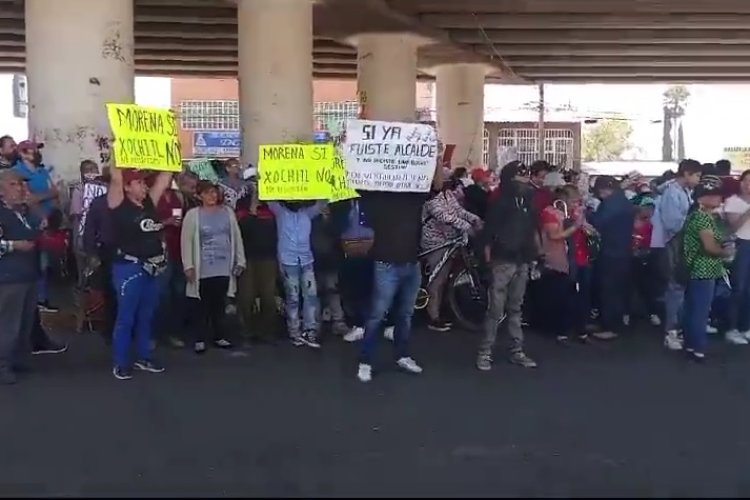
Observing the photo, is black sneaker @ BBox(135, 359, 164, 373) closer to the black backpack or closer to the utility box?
the black backpack

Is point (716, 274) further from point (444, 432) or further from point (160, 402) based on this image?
point (160, 402)

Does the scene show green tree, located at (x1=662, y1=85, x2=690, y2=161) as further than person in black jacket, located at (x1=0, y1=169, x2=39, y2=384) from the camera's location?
Yes

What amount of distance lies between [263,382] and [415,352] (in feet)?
6.43

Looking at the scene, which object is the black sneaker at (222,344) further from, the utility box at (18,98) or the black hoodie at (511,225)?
the utility box at (18,98)

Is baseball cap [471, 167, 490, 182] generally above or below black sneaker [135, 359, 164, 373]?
above

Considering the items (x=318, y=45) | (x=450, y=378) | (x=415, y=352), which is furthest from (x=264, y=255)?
(x=318, y=45)

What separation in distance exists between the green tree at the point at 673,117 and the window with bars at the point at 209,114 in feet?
130

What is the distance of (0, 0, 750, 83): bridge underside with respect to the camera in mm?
24344

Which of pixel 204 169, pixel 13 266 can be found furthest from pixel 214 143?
pixel 13 266

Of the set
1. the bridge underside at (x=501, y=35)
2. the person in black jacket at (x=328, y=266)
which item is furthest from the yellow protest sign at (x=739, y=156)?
the person in black jacket at (x=328, y=266)

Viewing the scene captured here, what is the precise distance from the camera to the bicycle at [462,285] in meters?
11.4

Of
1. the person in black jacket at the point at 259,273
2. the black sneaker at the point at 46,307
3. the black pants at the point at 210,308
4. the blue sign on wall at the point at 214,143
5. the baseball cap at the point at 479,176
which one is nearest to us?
the black pants at the point at 210,308

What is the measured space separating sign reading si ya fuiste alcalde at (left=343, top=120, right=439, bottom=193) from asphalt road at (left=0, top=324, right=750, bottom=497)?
5.69 ft

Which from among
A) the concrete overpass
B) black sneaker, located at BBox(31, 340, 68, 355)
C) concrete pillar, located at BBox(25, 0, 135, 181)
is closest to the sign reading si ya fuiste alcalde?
black sneaker, located at BBox(31, 340, 68, 355)
